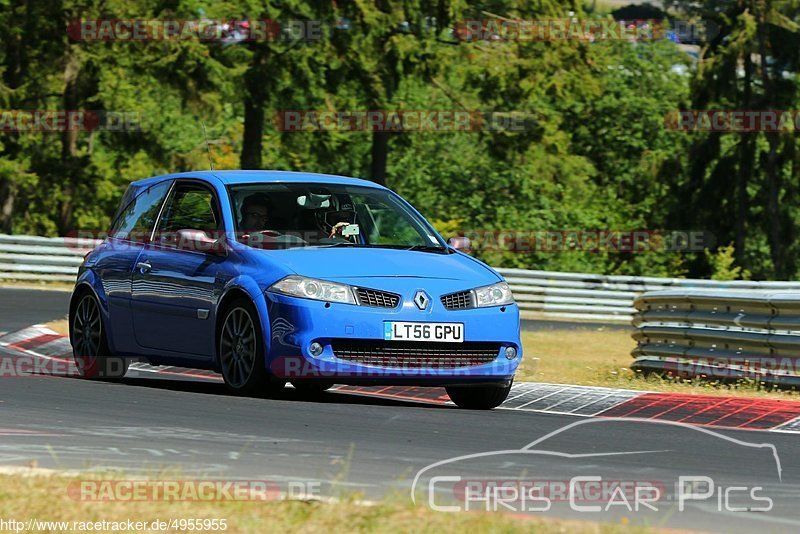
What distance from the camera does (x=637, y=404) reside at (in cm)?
1070

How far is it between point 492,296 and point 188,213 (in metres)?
2.53

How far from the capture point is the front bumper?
9414 millimetres

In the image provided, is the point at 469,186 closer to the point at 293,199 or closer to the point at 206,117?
the point at 206,117

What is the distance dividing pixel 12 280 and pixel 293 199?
768 inches

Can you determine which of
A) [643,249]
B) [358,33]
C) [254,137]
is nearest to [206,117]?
[254,137]

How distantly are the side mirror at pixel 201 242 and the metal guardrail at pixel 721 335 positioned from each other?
499cm

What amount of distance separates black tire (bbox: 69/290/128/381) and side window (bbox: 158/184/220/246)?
3.02 feet

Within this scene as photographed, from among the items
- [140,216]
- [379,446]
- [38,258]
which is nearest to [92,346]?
[140,216]

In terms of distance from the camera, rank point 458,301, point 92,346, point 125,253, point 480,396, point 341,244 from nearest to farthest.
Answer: point 458,301 < point 341,244 < point 480,396 < point 125,253 < point 92,346

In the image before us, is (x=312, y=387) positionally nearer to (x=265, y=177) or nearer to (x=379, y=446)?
(x=265, y=177)

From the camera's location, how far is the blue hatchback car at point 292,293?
31.2 feet

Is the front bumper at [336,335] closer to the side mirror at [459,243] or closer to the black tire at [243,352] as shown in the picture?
the black tire at [243,352]

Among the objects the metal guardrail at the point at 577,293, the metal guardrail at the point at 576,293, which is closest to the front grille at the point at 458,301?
the metal guardrail at the point at 577,293

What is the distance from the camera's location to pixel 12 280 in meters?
28.9
